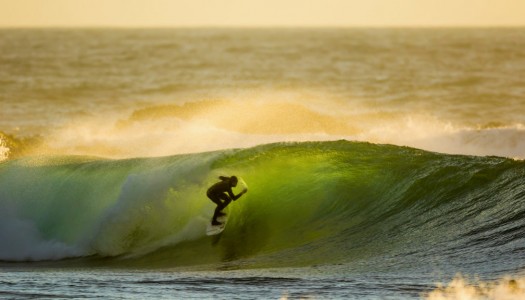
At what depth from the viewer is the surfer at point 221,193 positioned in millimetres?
15211

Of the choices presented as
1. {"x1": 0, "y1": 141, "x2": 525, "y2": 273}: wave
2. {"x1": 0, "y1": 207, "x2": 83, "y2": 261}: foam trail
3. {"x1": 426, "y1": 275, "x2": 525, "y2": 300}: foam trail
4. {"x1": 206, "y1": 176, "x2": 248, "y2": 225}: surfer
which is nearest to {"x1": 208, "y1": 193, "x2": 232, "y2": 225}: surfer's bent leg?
{"x1": 206, "y1": 176, "x2": 248, "y2": 225}: surfer

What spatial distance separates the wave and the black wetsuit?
1.06ft

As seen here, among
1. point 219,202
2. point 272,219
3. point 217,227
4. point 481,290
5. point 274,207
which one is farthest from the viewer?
point 274,207

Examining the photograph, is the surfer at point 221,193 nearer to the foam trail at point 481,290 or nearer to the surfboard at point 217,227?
the surfboard at point 217,227

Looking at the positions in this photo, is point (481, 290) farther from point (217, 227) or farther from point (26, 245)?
point (26, 245)

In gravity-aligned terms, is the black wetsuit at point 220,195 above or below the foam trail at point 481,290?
above

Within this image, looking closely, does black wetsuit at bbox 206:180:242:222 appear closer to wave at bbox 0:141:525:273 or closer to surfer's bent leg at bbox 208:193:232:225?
surfer's bent leg at bbox 208:193:232:225

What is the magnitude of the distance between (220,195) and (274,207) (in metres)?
1.11

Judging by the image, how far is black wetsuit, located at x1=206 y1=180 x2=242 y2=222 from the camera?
15.2 metres

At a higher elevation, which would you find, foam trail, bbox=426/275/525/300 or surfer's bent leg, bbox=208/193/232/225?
surfer's bent leg, bbox=208/193/232/225

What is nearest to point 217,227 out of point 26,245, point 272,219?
point 272,219

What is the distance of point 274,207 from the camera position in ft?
52.9

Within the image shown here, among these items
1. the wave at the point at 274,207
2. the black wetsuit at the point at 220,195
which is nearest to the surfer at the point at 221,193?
the black wetsuit at the point at 220,195

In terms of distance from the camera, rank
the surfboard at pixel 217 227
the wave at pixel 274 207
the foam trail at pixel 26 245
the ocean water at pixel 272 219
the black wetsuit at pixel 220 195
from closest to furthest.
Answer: the ocean water at pixel 272 219
the wave at pixel 274 207
the black wetsuit at pixel 220 195
the surfboard at pixel 217 227
the foam trail at pixel 26 245
